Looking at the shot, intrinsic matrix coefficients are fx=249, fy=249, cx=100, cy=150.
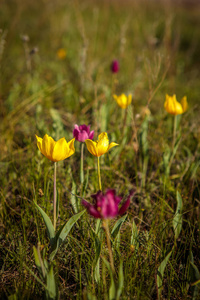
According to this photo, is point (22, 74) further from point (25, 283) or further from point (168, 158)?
point (25, 283)

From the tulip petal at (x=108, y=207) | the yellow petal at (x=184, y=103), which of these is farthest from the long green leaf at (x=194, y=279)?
the yellow petal at (x=184, y=103)

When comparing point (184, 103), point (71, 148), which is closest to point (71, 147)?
point (71, 148)

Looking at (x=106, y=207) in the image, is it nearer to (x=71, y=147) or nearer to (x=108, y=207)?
(x=108, y=207)

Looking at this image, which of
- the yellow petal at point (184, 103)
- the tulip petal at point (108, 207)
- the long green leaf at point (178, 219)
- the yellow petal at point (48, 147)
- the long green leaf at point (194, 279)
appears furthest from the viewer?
the yellow petal at point (184, 103)

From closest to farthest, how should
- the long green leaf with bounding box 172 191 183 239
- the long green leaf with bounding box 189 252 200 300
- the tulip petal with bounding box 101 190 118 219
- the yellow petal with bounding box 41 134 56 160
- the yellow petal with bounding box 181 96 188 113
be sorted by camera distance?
the tulip petal with bounding box 101 190 118 219, the long green leaf with bounding box 189 252 200 300, the yellow petal with bounding box 41 134 56 160, the long green leaf with bounding box 172 191 183 239, the yellow petal with bounding box 181 96 188 113

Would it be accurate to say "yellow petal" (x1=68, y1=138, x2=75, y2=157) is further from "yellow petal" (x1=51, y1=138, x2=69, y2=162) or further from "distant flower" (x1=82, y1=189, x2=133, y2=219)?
"distant flower" (x1=82, y1=189, x2=133, y2=219)

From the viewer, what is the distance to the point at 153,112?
2818mm

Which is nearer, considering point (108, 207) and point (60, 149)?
point (108, 207)

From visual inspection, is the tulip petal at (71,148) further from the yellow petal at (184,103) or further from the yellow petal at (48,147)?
the yellow petal at (184,103)

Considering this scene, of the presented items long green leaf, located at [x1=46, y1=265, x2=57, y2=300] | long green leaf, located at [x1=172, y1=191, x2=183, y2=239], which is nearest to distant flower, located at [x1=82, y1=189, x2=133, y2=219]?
long green leaf, located at [x1=46, y1=265, x2=57, y2=300]

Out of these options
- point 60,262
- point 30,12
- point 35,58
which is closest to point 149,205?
point 60,262

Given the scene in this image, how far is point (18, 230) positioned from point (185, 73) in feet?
12.6

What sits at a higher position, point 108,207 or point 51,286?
point 108,207

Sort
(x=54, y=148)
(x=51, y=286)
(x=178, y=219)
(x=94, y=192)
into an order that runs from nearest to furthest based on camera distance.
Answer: (x=51, y=286) → (x=54, y=148) → (x=178, y=219) → (x=94, y=192)
